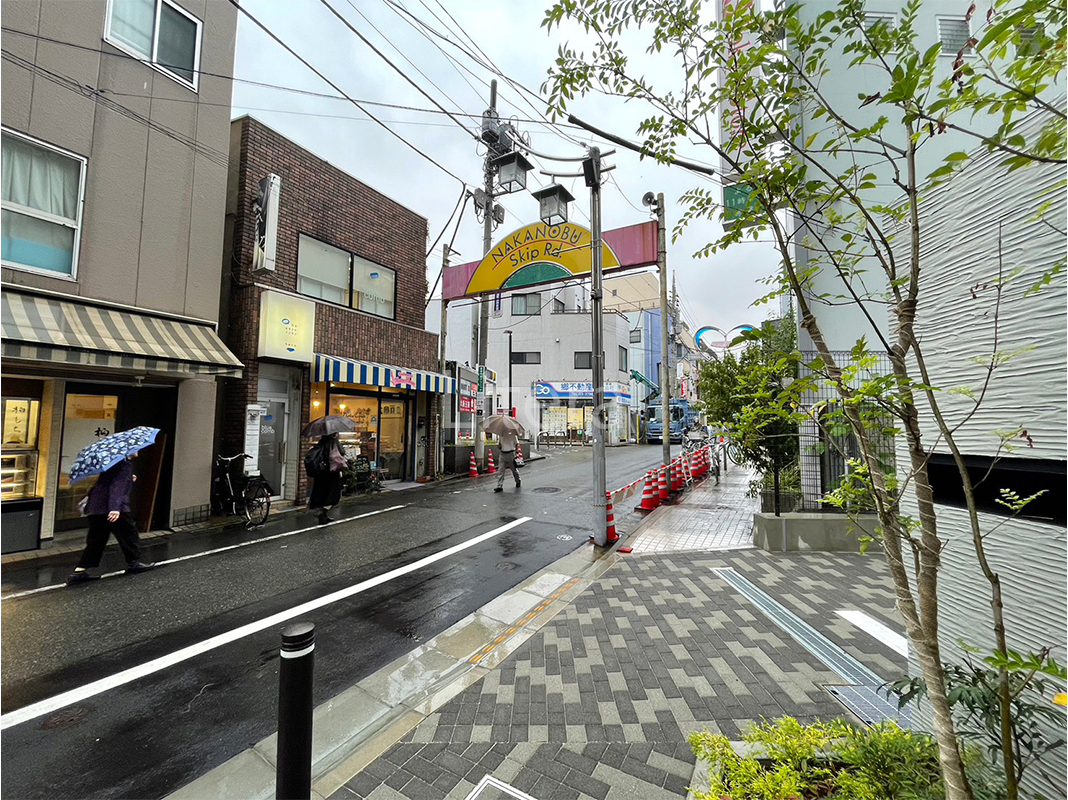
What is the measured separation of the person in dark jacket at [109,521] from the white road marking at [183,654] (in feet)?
9.22

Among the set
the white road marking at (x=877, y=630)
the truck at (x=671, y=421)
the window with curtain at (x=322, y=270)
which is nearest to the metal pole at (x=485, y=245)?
the window with curtain at (x=322, y=270)

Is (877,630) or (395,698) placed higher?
(877,630)

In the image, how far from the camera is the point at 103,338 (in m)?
6.69

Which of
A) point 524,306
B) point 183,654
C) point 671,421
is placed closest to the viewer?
point 183,654

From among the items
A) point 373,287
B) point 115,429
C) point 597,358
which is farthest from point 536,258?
point 115,429

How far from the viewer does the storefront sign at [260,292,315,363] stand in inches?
388

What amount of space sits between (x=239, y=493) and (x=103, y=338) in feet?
11.8

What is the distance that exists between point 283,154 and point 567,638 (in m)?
12.4

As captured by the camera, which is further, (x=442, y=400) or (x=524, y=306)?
(x=524, y=306)

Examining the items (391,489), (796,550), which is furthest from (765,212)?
(391,489)

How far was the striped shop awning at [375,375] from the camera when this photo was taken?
1075 centimetres

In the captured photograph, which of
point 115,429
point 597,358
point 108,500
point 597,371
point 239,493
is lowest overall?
point 239,493

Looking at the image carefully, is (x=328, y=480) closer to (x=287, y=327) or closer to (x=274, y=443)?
(x=274, y=443)

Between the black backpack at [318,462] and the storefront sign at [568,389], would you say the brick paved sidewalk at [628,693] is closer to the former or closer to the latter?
the black backpack at [318,462]
